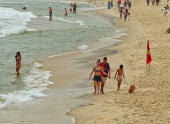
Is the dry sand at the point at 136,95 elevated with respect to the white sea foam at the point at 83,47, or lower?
elevated

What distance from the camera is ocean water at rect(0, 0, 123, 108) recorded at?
17.4m

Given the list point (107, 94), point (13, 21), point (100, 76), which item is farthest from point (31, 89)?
point (13, 21)

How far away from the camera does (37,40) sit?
1220 inches

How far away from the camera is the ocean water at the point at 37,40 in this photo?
17362mm

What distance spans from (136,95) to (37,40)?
17.3 meters

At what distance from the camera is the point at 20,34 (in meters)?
34.6

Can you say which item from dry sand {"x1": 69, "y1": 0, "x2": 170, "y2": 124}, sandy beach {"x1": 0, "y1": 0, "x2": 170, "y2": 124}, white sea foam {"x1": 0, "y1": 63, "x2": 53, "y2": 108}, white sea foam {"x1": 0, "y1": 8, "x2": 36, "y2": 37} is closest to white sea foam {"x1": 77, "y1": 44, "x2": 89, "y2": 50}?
sandy beach {"x1": 0, "y1": 0, "x2": 170, "y2": 124}

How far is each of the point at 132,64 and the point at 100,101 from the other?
6427mm

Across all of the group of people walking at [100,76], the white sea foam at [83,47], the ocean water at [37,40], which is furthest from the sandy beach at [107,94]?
the white sea foam at [83,47]

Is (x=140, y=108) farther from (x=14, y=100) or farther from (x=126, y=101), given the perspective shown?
(x=14, y=100)

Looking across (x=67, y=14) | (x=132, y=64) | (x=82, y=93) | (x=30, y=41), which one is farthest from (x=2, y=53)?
(x=67, y=14)

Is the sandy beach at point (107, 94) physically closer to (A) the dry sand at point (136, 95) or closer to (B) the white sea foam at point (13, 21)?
(A) the dry sand at point (136, 95)

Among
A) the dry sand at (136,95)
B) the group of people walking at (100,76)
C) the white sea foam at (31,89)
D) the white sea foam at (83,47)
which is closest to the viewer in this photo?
the dry sand at (136,95)

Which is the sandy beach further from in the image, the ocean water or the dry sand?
the ocean water
